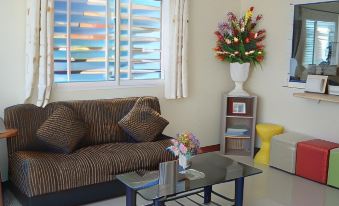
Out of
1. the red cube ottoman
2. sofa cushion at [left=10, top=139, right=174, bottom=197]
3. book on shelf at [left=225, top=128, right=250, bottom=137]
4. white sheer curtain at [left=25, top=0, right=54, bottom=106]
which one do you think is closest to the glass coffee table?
sofa cushion at [left=10, top=139, right=174, bottom=197]

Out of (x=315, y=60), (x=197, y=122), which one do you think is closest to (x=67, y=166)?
(x=197, y=122)

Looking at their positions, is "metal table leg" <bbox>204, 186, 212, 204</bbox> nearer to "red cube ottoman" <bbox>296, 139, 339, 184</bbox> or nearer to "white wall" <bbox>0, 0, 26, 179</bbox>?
"red cube ottoman" <bbox>296, 139, 339, 184</bbox>

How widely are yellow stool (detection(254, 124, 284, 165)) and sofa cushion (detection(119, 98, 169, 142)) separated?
1.42 meters

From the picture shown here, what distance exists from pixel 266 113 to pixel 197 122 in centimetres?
92

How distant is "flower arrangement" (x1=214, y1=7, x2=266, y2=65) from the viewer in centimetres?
454

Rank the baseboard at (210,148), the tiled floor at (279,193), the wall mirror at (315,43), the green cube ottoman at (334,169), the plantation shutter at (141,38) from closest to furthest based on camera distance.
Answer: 1. the tiled floor at (279,193)
2. the green cube ottoman at (334,169)
3. the wall mirror at (315,43)
4. the plantation shutter at (141,38)
5. the baseboard at (210,148)

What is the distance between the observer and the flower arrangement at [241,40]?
4539 millimetres

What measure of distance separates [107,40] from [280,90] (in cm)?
225

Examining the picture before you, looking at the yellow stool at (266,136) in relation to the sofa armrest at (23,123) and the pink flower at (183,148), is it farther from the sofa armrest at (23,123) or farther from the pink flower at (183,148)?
the sofa armrest at (23,123)

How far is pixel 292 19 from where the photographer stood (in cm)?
436

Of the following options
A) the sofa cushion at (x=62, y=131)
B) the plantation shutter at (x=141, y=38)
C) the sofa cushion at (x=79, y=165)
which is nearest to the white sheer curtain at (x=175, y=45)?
the plantation shutter at (x=141, y=38)

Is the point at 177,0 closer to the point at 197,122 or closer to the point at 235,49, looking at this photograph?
the point at 235,49

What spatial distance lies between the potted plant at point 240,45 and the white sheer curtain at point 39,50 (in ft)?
7.09

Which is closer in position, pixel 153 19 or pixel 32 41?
pixel 32 41
